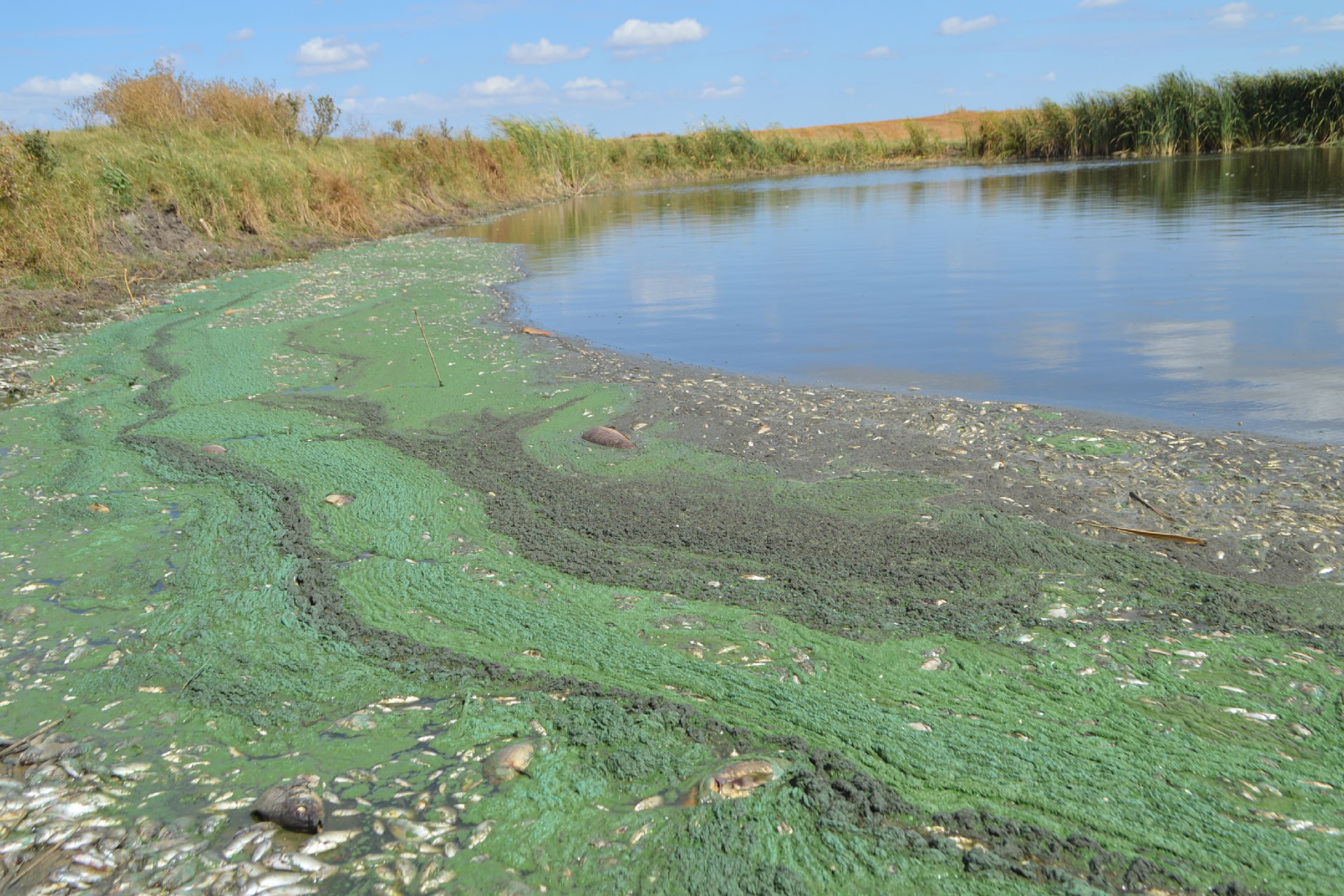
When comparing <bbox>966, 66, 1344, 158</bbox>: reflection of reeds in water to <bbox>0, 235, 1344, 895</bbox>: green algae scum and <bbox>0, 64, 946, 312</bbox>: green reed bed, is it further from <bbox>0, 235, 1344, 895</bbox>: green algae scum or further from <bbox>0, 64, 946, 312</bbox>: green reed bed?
<bbox>0, 235, 1344, 895</bbox>: green algae scum

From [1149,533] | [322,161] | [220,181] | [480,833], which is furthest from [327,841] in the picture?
[322,161]

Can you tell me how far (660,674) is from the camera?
3.23 m

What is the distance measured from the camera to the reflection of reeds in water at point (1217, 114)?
31.6 m

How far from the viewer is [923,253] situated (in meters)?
14.1

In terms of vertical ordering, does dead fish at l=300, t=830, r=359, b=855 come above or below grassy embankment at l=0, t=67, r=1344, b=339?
below

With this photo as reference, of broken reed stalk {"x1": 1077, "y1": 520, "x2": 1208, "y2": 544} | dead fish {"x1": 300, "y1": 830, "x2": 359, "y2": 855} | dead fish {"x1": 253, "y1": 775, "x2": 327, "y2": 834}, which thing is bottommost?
dead fish {"x1": 300, "y1": 830, "x2": 359, "y2": 855}

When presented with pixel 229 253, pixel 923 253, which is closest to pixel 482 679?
pixel 923 253

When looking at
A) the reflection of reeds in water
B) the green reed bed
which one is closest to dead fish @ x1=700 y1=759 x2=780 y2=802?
the green reed bed

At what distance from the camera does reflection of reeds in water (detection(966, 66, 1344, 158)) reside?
104 feet

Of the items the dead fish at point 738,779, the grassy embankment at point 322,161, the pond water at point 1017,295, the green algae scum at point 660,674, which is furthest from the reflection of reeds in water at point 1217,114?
the dead fish at point 738,779

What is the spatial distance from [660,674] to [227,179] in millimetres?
15244

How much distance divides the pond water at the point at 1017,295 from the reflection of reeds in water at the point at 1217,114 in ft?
38.7

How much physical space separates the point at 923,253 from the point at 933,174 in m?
23.5

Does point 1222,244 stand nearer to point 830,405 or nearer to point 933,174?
point 830,405
